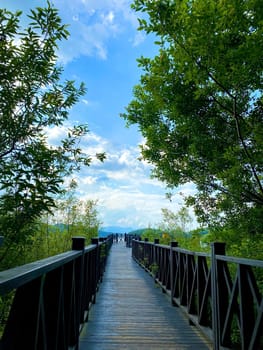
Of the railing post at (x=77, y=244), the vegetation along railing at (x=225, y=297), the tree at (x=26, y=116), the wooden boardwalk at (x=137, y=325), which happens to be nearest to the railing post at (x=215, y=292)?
the vegetation along railing at (x=225, y=297)

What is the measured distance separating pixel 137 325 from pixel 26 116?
2.80m

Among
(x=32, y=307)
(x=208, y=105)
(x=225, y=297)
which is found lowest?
(x=225, y=297)

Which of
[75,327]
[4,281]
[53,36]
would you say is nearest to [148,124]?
[53,36]

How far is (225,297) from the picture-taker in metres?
2.64

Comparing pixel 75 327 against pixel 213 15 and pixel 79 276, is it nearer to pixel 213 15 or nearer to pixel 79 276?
pixel 79 276

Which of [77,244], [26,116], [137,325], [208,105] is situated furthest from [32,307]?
[208,105]

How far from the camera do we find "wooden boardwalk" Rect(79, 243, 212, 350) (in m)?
2.93

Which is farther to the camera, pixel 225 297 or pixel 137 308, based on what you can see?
pixel 137 308

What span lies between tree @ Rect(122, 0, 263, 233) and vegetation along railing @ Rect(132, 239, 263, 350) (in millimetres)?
945

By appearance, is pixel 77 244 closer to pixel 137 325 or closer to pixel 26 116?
pixel 26 116

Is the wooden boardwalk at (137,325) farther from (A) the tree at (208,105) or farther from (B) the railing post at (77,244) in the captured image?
(A) the tree at (208,105)

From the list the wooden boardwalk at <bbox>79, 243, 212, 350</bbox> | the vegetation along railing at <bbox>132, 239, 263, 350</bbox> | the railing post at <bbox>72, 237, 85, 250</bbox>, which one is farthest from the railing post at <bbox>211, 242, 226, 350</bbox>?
the railing post at <bbox>72, 237, 85, 250</bbox>

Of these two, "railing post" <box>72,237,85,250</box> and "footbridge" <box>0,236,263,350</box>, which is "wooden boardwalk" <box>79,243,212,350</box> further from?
"railing post" <box>72,237,85,250</box>

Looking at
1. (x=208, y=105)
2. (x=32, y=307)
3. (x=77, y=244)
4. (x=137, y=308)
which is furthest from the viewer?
(x=137, y=308)
